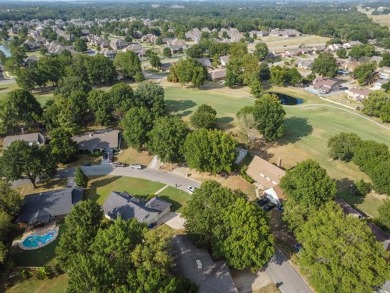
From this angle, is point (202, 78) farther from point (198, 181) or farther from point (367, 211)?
point (367, 211)

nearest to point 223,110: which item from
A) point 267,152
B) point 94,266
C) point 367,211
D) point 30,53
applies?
point 267,152

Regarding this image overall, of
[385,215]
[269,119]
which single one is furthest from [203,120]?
[385,215]

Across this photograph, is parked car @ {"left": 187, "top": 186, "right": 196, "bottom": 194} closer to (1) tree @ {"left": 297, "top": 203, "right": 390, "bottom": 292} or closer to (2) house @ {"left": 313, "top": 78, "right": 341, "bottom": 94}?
(1) tree @ {"left": 297, "top": 203, "right": 390, "bottom": 292}

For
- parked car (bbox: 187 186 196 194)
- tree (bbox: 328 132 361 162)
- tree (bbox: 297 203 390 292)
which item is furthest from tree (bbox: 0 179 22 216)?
tree (bbox: 328 132 361 162)

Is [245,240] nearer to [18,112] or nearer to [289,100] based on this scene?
[18,112]

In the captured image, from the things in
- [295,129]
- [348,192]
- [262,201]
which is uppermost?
[262,201]

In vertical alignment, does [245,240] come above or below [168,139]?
above
